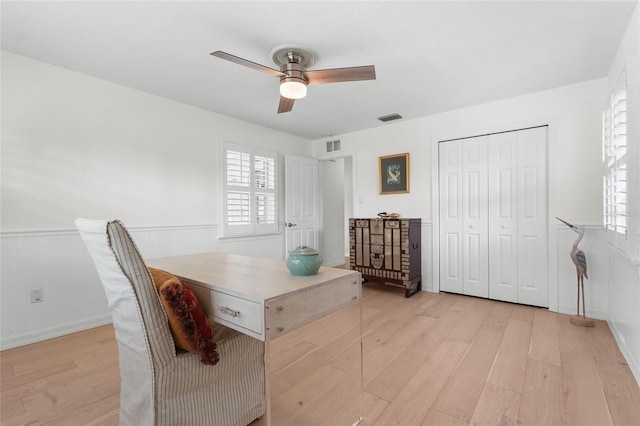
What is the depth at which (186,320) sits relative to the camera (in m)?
1.21

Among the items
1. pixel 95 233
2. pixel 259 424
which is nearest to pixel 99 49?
pixel 95 233

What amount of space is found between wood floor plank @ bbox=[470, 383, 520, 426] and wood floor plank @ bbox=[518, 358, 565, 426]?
36 mm

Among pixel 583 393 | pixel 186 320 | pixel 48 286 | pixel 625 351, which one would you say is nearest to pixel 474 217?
pixel 625 351

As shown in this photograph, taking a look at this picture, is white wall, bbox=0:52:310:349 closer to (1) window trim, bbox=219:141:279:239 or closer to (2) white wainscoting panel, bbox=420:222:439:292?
(1) window trim, bbox=219:141:279:239

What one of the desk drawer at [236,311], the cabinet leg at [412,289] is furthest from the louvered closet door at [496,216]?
the desk drawer at [236,311]

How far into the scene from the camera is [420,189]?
4211 mm

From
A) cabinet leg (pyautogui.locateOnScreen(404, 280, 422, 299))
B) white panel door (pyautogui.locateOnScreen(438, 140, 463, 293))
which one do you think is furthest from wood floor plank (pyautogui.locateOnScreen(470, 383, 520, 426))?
white panel door (pyautogui.locateOnScreen(438, 140, 463, 293))

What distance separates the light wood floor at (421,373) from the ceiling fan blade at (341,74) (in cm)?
174

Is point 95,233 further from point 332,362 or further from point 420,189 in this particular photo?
point 420,189

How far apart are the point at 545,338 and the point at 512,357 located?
586 mm

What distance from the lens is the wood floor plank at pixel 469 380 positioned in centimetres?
169

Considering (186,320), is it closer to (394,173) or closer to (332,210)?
(394,173)

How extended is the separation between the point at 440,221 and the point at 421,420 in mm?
2868

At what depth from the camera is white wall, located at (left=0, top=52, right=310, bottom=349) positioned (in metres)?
2.52
